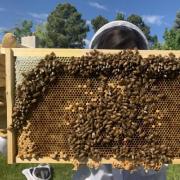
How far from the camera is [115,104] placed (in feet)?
8.03

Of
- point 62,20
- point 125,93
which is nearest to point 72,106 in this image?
point 125,93

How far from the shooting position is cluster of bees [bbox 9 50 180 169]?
8.02 feet

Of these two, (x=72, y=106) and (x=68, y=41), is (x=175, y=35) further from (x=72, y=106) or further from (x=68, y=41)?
→ (x=68, y=41)

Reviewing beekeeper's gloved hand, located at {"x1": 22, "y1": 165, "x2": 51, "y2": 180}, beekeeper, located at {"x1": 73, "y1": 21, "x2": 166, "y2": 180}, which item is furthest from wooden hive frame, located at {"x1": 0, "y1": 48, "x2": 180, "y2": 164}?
beekeeper's gloved hand, located at {"x1": 22, "y1": 165, "x2": 51, "y2": 180}

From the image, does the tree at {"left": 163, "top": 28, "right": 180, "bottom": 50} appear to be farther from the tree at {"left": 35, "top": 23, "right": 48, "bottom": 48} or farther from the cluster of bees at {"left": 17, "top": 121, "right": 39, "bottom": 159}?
the tree at {"left": 35, "top": 23, "right": 48, "bottom": 48}

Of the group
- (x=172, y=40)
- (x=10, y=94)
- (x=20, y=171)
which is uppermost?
(x=172, y=40)

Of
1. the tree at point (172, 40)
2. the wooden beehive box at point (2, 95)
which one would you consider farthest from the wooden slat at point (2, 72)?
the tree at point (172, 40)

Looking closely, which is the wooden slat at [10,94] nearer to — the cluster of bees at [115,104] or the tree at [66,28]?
the cluster of bees at [115,104]

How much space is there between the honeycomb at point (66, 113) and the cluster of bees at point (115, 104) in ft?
0.08

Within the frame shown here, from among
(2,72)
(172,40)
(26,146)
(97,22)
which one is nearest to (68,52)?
(2,72)

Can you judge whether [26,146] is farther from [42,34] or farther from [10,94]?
[42,34]

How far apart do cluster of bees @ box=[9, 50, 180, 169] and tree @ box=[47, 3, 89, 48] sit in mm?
43860

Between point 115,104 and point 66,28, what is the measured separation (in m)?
49.1

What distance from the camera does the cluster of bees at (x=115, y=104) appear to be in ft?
8.02
